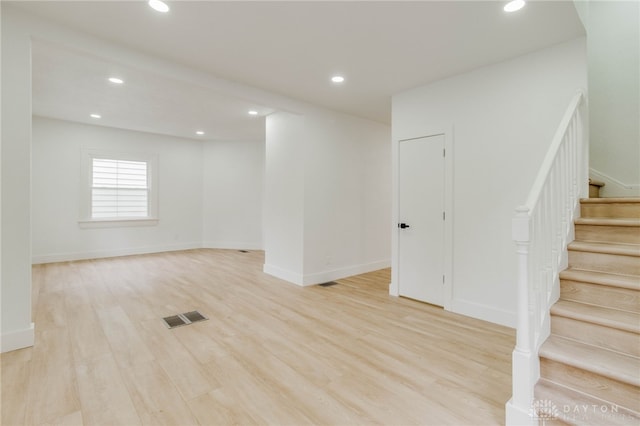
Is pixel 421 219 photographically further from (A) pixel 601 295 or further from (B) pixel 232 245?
(B) pixel 232 245

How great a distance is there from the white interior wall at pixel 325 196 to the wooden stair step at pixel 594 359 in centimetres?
316

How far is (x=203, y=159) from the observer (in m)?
7.65

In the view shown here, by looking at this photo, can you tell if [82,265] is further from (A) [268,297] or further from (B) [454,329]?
(B) [454,329]

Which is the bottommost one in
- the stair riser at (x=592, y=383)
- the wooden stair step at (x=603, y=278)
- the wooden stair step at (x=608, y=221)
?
the stair riser at (x=592, y=383)

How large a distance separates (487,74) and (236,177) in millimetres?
5921

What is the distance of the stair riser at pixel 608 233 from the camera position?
7.40ft

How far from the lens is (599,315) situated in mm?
1831

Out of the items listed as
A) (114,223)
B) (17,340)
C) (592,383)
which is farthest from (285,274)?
(114,223)

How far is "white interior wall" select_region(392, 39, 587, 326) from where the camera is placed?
280 cm

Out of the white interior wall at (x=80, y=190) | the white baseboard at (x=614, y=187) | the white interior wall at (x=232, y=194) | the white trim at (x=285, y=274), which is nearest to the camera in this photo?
the white baseboard at (x=614, y=187)

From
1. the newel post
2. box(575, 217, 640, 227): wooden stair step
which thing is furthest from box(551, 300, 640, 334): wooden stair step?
box(575, 217, 640, 227): wooden stair step

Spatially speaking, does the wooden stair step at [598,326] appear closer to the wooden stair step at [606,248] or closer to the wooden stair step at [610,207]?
the wooden stair step at [606,248]

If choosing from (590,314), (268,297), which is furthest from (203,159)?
(590,314)

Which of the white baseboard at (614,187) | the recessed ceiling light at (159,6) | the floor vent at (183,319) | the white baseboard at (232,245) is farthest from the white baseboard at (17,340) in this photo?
the white baseboard at (614,187)
